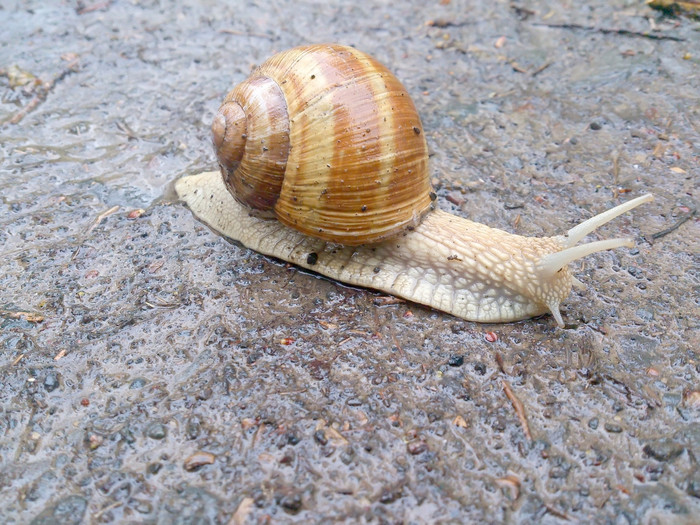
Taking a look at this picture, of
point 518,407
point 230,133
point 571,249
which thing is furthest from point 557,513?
point 230,133

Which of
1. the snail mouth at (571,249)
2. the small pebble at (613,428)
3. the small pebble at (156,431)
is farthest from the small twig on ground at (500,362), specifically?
the small pebble at (156,431)

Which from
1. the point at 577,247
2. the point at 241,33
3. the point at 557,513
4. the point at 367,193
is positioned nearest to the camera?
the point at 557,513

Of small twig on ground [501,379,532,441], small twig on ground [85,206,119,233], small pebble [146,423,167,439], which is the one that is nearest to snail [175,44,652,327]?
small twig on ground [501,379,532,441]

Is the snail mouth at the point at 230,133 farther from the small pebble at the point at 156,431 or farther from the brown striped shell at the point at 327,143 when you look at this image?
the small pebble at the point at 156,431

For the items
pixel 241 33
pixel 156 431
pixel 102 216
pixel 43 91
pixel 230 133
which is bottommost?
pixel 156 431

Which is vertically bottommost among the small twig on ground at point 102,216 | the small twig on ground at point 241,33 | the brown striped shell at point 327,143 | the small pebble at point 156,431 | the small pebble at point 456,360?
the small pebble at point 156,431

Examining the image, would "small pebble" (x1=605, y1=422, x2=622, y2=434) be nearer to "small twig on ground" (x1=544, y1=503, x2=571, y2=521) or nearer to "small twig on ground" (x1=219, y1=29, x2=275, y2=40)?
"small twig on ground" (x1=544, y1=503, x2=571, y2=521)

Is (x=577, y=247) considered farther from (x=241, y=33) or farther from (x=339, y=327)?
(x=241, y=33)
